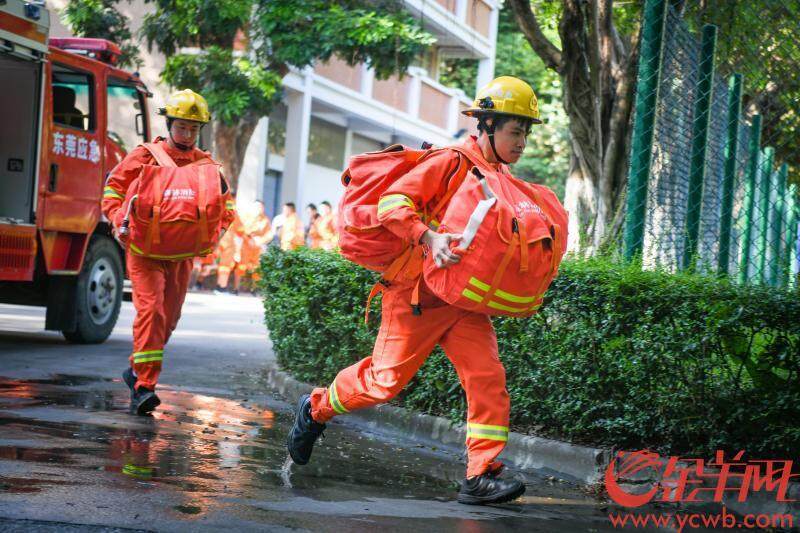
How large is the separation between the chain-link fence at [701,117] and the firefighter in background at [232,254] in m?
13.8

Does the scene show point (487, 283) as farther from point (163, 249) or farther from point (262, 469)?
point (163, 249)

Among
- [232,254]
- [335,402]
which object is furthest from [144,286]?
[232,254]

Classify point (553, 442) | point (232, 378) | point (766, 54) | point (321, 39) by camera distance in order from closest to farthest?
point (553, 442) → point (766, 54) → point (232, 378) → point (321, 39)

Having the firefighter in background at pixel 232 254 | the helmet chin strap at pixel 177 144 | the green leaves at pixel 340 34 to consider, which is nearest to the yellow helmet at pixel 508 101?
the helmet chin strap at pixel 177 144

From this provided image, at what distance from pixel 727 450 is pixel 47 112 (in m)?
7.14

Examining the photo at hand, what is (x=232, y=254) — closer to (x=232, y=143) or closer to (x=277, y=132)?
(x=232, y=143)

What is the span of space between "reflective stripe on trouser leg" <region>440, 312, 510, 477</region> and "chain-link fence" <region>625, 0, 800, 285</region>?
6.50 feet

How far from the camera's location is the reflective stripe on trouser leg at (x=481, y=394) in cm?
515

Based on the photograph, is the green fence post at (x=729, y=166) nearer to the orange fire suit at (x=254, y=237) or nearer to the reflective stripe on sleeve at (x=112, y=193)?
the reflective stripe on sleeve at (x=112, y=193)

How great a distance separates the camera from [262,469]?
5.63m

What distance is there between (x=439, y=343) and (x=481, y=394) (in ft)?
1.01

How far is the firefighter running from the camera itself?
5.13 meters

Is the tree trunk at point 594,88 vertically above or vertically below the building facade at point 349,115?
below

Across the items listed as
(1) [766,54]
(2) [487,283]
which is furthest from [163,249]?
(1) [766,54]
